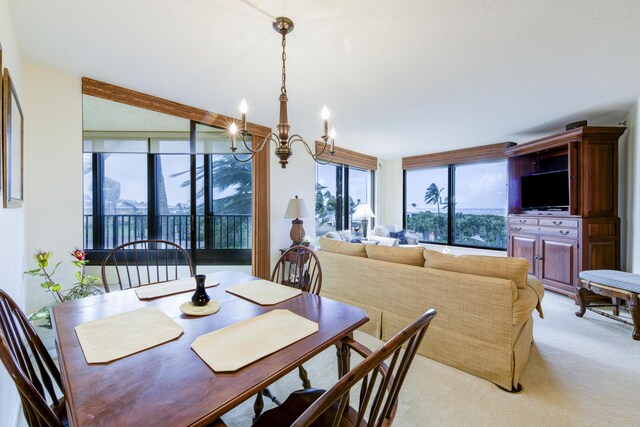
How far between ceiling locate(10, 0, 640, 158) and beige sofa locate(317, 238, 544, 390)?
60.5 inches

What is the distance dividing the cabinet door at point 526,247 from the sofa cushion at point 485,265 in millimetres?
2500

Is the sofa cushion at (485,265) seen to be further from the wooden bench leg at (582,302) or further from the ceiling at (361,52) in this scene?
the wooden bench leg at (582,302)

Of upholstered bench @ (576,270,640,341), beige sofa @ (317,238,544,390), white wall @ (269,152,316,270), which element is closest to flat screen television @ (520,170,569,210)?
upholstered bench @ (576,270,640,341)

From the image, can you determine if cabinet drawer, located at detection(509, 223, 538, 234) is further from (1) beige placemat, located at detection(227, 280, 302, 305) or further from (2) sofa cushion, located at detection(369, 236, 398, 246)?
(1) beige placemat, located at detection(227, 280, 302, 305)

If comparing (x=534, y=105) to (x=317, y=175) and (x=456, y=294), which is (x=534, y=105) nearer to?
(x=456, y=294)

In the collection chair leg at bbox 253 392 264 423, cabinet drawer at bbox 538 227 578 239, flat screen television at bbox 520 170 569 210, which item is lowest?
chair leg at bbox 253 392 264 423

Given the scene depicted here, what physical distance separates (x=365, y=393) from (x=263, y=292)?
988 mm

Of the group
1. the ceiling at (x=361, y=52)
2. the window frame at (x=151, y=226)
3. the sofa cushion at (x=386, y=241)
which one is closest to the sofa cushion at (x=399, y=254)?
the ceiling at (x=361, y=52)

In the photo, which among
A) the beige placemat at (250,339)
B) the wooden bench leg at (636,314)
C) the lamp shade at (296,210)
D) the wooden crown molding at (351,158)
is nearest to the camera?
the beige placemat at (250,339)

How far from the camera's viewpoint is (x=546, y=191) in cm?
397

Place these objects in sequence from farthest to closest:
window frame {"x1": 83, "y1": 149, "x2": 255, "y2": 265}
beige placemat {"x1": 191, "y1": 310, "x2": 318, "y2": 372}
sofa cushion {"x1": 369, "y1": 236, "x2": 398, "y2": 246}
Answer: sofa cushion {"x1": 369, "y1": 236, "x2": 398, "y2": 246} → window frame {"x1": 83, "y1": 149, "x2": 255, "y2": 265} → beige placemat {"x1": 191, "y1": 310, "x2": 318, "y2": 372}

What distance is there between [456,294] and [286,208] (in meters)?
2.78

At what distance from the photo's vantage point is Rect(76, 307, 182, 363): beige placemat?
919mm

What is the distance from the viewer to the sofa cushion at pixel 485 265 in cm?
178
